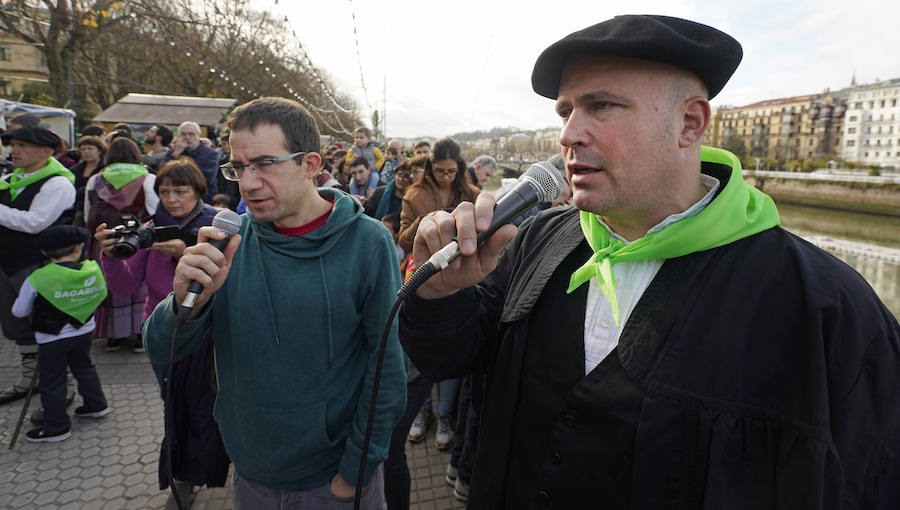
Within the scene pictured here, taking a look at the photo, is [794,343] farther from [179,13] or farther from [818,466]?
[179,13]

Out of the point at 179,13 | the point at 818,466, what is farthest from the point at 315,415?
the point at 179,13

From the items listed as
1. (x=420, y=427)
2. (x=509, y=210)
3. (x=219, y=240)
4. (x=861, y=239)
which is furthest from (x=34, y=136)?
(x=861, y=239)

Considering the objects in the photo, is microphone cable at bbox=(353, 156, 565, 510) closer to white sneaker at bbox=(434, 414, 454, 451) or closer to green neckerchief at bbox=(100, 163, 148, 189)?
white sneaker at bbox=(434, 414, 454, 451)

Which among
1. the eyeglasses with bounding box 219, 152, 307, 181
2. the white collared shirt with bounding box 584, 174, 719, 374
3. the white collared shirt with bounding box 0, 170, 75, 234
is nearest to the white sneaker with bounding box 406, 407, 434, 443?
the eyeglasses with bounding box 219, 152, 307, 181

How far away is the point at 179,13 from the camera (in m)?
24.4

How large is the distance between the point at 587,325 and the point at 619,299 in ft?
0.37

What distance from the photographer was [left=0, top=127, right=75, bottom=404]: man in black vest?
170 inches

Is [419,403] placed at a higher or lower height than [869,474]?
lower

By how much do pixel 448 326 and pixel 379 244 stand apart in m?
0.80

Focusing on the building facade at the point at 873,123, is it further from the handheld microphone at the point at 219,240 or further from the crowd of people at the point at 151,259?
the handheld microphone at the point at 219,240

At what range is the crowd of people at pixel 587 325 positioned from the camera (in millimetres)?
1099

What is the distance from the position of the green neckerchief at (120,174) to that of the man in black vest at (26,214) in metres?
0.36

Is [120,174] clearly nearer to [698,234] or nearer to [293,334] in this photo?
[293,334]

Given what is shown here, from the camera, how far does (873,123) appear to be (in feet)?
291
